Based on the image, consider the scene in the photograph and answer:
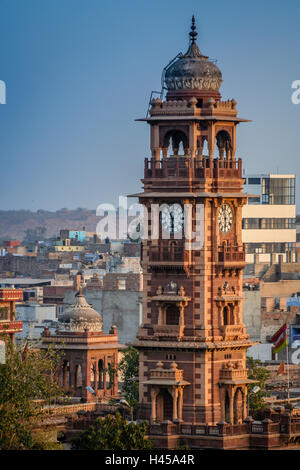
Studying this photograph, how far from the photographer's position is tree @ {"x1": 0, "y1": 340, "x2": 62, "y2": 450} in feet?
317

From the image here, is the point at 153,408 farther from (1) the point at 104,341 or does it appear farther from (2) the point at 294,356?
(2) the point at 294,356

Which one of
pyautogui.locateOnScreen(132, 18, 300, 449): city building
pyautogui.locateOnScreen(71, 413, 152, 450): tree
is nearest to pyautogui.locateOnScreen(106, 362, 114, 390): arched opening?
pyautogui.locateOnScreen(132, 18, 300, 449): city building

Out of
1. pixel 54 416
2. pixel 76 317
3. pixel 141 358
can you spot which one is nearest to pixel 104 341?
pixel 76 317

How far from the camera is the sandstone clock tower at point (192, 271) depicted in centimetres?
10025

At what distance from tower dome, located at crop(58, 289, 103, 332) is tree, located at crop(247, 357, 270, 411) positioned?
28.1 feet

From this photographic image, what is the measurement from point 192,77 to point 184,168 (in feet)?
13.0

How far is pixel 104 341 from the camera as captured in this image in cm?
13175

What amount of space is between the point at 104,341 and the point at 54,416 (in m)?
21.7

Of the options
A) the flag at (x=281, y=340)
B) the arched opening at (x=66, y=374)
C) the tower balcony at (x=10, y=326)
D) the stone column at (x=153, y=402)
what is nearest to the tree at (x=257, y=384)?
the flag at (x=281, y=340)

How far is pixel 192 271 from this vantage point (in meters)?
101

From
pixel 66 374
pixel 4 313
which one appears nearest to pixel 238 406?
pixel 66 374

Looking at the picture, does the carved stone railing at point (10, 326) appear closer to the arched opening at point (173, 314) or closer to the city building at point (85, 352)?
the city building at point (85, 352)

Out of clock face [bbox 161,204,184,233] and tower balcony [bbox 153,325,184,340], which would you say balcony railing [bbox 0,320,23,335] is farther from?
clock face [bbox 161,204,184,233]

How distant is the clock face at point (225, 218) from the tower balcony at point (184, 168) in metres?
1.36
